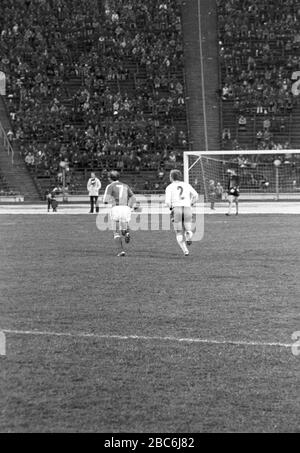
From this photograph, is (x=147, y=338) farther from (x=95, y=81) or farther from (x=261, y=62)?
(x=261, y=62)

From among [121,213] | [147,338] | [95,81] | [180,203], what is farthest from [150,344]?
[95,81]

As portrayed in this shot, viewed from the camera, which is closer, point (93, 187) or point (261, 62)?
point (93, 187)

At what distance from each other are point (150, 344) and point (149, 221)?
21312 millimetres

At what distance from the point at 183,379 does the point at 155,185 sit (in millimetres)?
33862

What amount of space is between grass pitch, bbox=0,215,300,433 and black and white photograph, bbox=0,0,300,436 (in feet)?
0.10

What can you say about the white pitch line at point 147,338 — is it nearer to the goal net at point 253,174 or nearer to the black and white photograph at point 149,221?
the black and white photograph at point 149,221

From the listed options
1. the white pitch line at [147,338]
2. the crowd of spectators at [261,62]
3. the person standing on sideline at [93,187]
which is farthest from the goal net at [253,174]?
the white pitch line at [147,338]

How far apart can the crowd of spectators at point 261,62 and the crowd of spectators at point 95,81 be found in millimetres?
3092

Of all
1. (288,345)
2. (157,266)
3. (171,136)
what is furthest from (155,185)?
(288,345)

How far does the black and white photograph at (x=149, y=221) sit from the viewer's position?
257 inches

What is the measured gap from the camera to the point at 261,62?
4809 centimetres

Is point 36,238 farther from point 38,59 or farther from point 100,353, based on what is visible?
point 38,59

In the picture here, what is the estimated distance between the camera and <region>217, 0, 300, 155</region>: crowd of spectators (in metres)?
44.5

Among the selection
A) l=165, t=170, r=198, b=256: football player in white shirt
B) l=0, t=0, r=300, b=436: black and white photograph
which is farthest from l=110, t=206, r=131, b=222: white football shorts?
l=165, t=170, r=198, b=256: football player in white shirt
